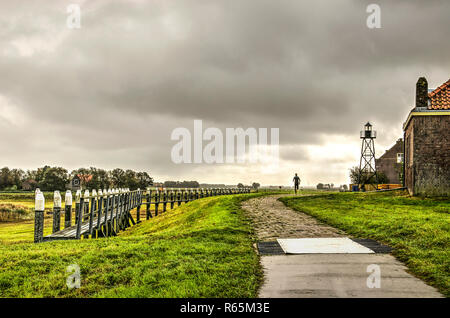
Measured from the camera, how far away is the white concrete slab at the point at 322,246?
8.30 metres

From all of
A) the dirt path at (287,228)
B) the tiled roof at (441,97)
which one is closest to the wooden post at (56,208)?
the dirt path at (287,228)

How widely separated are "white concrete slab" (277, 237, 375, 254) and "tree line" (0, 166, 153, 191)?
72342 mm

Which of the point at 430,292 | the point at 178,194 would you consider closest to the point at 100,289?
the point at 430,292

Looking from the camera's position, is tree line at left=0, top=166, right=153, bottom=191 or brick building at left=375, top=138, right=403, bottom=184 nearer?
brick building at left=375, top=138, right=403, bottom=184

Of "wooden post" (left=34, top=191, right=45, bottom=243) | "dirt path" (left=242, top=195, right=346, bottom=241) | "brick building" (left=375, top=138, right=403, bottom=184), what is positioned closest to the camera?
"dirt path" (left=242, top=195, right=346, bottom=241)

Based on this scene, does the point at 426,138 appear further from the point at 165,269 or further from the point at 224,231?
the point at 165,269

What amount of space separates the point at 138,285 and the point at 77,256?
2.86 metres

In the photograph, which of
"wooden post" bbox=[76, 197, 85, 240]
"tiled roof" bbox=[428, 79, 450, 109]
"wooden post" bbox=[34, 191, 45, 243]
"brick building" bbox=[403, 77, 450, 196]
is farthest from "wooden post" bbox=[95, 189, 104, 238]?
"tiled roof" bbox=[428, 79, 450, 109]

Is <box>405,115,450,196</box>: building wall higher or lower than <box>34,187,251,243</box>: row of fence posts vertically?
higher

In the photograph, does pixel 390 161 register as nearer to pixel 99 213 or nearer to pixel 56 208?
pixel 99 213

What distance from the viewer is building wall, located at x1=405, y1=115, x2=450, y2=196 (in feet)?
78.7

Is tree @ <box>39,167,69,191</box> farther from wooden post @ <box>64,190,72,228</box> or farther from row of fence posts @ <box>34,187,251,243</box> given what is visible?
wooden post @ <box>64,190,72,228</box>

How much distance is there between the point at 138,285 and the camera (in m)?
5.99

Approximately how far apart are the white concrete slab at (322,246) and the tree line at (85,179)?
7234 cm
